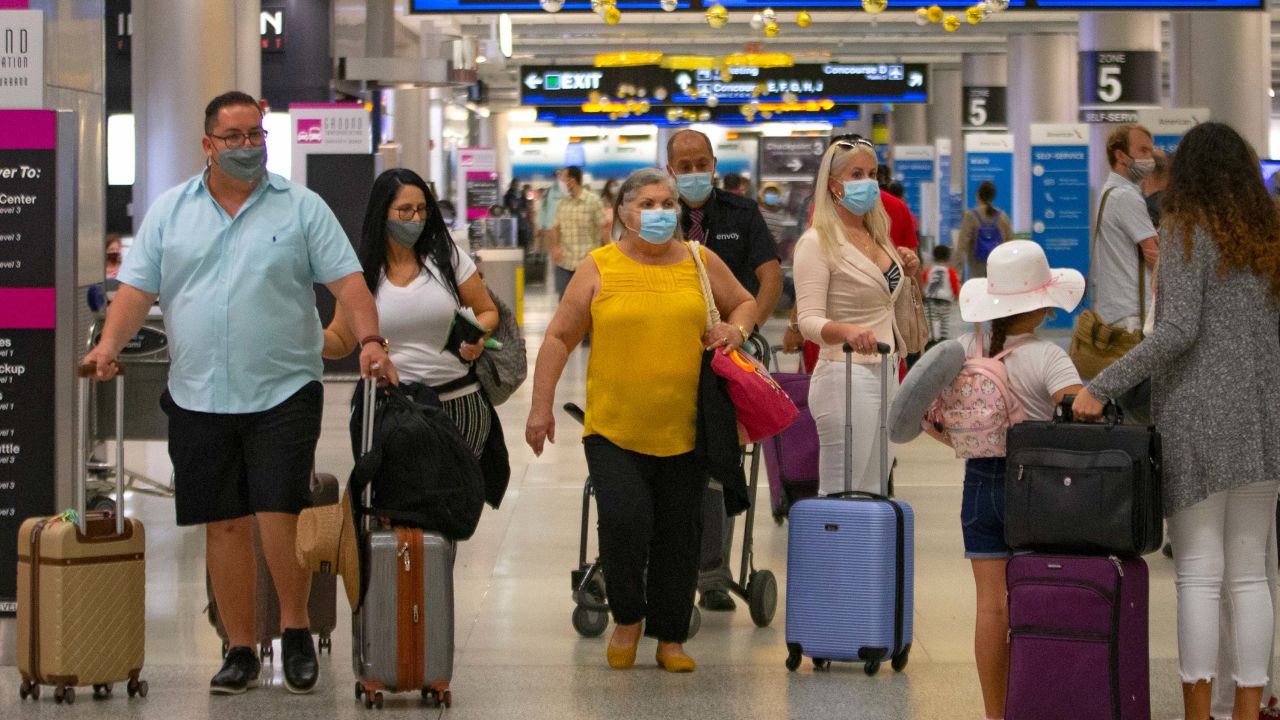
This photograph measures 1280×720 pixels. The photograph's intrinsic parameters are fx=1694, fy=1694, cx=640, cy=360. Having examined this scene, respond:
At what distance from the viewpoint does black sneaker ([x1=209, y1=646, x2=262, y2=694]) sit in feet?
15.6

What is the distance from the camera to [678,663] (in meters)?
5.04

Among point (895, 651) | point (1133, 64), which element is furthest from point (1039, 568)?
point (1133, 64)

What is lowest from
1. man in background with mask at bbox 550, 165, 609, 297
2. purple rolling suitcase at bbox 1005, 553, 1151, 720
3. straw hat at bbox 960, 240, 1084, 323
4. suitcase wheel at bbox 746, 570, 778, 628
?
suitcase wheel at bbox 746, 570, 778, 628

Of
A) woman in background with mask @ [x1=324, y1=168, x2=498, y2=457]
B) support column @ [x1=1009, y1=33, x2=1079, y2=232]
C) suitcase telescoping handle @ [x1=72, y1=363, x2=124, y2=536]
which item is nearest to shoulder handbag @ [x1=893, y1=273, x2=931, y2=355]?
woman in background with mask @ [x1=324, y1=168, x2=498, y2=457]

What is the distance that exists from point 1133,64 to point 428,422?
1600 centimetres

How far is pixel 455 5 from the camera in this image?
10859 millimetres

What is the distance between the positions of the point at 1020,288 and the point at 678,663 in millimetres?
1588

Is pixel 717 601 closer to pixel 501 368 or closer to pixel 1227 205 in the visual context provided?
pixel 501 368

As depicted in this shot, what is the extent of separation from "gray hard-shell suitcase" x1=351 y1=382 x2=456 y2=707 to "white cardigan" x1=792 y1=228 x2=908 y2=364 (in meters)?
1.44

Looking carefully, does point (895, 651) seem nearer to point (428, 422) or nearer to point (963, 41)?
point (428, 422)

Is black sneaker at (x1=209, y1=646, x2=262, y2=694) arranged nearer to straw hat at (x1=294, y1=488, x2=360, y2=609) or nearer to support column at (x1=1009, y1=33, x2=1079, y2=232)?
straw hat at (x1=294, y1=488, x2=360, y2=609)

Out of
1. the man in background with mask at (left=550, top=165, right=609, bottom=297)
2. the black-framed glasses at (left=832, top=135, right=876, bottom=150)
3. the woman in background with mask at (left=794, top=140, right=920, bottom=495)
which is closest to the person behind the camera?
the woman in background with mask at (left=794, top=140, right=920, bottom=495)

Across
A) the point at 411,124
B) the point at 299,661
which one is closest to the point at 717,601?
the point at 299,661

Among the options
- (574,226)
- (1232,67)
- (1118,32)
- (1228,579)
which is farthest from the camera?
(1118,32)
